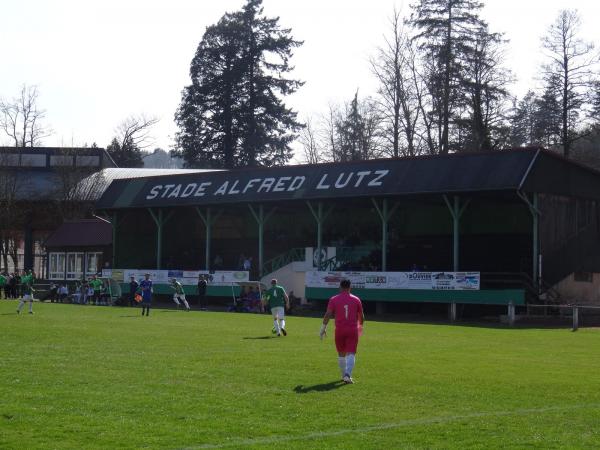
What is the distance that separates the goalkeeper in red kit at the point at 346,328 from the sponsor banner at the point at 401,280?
26188 millimetres

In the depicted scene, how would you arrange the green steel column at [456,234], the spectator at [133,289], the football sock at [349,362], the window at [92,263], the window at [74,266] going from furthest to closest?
the window at [74,266], the window at [92,263], the spectator at [133,289], the green steel column at [456,234], the football sock at [349,362]

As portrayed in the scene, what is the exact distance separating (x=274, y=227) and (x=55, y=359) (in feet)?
140

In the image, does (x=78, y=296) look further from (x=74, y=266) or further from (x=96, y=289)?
(x=74, y=266)

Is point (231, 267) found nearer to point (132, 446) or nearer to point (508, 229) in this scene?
point (508, 229)

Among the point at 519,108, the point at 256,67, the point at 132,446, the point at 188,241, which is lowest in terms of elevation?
the point at 132,446

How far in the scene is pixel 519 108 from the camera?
72.8m

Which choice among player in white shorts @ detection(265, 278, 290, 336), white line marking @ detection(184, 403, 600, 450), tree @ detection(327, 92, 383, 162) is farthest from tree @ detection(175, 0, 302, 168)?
white line marking @ detection(184, 403, 600, 450)

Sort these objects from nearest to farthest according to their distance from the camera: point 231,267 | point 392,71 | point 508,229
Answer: point 508,229 < point 231,267 < point 392,71

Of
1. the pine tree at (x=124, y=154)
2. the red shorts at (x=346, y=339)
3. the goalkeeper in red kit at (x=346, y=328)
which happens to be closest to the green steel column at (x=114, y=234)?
the pine tree at (x=124, y=154)

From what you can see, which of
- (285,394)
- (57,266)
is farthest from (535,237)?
(57,266)

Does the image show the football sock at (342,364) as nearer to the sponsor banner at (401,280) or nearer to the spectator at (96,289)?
the sponsor banner at (401,280)

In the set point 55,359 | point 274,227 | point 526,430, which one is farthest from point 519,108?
point 526,430

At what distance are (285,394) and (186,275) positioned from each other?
41284mm

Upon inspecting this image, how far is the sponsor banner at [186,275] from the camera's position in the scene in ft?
173
